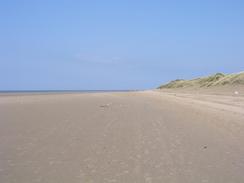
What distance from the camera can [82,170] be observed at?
6.04 metres

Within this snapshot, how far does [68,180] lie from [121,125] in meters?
6.67

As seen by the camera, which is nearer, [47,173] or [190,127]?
[47,173]

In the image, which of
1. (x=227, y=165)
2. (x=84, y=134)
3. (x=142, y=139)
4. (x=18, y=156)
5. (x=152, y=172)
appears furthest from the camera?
(x=84, y=134)

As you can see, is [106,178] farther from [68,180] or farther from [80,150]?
[80,150]

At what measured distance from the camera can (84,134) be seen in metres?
10.1

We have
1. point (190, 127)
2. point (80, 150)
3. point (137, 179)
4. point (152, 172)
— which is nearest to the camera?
point (137, 179)

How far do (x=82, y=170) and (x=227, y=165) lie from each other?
2515 mm

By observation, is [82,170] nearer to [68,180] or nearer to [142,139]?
[68,180]

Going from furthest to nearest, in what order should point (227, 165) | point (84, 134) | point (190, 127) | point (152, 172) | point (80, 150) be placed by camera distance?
point (190, 127) < point (84, 134) < point (80, 150) < point (227, 165) < point (152, 172)

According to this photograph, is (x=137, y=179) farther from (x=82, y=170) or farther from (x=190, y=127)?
(x=190, y=127)

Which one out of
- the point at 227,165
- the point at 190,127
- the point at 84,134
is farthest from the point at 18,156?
the point at 190,127

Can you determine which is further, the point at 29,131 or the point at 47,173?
the point at 29,131

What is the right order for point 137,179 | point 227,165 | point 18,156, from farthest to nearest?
point 18,156 < point 227,165 < point 137,179

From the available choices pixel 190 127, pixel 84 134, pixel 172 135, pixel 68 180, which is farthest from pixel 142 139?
pixel 68 180
